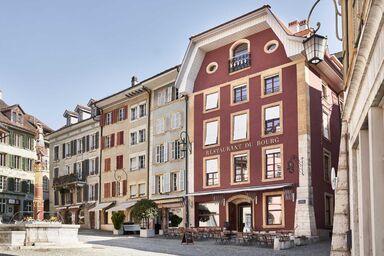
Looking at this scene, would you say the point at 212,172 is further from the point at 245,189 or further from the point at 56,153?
the point at 56,153

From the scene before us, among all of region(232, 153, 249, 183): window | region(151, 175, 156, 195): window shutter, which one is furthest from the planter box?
region(151, 175, 156, 195): window shutter

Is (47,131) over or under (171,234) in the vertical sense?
over

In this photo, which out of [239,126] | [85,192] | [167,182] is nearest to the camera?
[239,126]

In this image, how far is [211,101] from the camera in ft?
117

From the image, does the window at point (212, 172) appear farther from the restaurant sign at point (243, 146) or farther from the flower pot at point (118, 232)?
the flower pot at point (118, 232)

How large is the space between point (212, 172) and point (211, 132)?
2.52 metres

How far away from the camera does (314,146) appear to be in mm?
30344

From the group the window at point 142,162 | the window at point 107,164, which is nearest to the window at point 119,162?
the window at point 107,164

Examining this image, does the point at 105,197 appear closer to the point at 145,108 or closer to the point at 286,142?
the point at 145,108

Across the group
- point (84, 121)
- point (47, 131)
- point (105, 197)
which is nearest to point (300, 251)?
point (105, 197)

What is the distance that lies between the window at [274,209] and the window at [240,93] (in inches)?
248

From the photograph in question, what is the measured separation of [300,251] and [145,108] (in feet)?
72.5

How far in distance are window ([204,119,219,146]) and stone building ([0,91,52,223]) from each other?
2532 centimetres

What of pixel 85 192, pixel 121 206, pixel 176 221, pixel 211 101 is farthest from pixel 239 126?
pixel 85 192
